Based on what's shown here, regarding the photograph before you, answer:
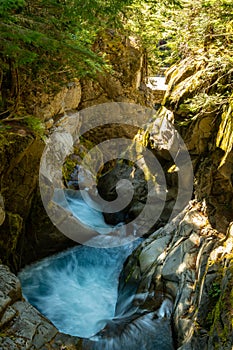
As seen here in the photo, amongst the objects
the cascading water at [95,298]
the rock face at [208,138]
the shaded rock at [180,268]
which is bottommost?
the cascading water at [95,298]

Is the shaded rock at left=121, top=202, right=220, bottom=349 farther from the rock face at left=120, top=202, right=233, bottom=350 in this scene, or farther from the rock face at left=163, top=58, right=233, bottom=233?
the rock face at left=163, top=58, right=233, bottom=233

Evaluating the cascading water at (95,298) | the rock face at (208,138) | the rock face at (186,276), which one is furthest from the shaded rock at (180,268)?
the rock face at (208,138)

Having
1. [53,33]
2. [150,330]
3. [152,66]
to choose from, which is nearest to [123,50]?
[152,66]

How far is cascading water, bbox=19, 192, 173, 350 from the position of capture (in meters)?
5.97

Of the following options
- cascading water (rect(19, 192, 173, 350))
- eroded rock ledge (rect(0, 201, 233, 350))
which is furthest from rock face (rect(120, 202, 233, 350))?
cascading water (rect(19, 192, 173, 350))

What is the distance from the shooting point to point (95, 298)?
8.40 m

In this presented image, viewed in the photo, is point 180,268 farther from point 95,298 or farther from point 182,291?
point 95,298

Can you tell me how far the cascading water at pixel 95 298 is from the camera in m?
5.97

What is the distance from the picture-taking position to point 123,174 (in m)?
12.6

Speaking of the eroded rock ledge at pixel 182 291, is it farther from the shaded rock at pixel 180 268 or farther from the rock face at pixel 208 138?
the rock face at pixel 208 138

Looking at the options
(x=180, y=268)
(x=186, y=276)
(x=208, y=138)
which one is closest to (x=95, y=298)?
(x=180, y=268)

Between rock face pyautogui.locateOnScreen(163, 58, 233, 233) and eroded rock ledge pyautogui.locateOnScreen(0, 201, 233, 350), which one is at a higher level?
rock face pyautogui.locateOnScreen(163, 58, 233, 233)

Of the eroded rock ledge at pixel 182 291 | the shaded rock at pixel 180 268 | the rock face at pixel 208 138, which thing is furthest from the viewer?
the rock face at pixel 208 138

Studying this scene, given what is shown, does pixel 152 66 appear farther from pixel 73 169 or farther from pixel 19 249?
pixel 19 249
